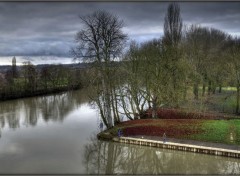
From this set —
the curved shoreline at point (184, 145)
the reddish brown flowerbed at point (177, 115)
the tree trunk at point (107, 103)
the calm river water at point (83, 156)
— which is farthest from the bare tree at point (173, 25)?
the curved shoreline at point (184, 145)

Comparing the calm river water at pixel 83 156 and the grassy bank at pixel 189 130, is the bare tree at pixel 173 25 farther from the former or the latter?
the grassy bank at pixel 189 130

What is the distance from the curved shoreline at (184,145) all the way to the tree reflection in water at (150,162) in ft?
1.15

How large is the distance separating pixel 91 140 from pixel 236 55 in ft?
65.2

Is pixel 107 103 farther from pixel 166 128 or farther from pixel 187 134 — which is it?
pixel 187 134

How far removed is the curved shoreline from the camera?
19.9 m

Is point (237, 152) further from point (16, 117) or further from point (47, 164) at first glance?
point (16, 117)

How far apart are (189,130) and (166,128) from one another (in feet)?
5.68

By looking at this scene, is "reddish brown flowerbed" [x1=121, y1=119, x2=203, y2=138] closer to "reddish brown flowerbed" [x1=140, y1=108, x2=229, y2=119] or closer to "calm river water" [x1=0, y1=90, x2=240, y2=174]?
"calm river water" [x1=0, y1=90, x2=240, y2=174]

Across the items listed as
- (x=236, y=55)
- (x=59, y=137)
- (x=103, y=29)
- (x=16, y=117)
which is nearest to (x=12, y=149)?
(x=59, y=137)

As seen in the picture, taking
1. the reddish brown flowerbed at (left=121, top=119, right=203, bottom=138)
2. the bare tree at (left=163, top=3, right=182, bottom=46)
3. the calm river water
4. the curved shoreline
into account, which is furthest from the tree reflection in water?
the bare tree at (left=163, top=3, right=182, bottom=46)

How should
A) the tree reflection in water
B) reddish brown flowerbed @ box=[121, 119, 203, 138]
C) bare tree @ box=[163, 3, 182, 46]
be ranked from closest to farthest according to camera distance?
the tree reflection in water, reddish brown flowerbed @ box=[121, 119, 203, 138], bare tree @ box=[163, 3, 182, 46]

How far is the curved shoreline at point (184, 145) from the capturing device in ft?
65.4

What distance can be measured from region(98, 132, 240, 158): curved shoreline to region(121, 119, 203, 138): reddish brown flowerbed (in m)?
0.73

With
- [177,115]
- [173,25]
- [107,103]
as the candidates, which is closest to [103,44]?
[107,103]
